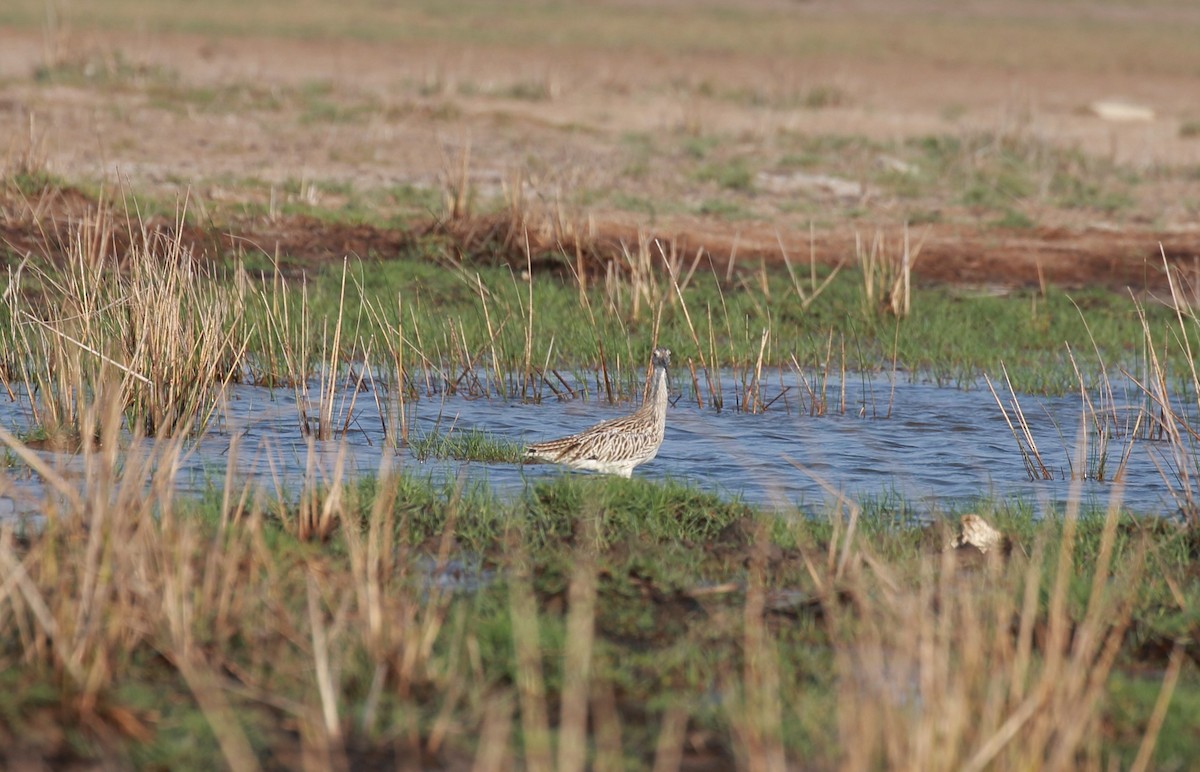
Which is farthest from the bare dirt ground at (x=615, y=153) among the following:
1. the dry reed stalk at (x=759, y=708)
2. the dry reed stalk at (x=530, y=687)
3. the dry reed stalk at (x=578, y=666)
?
the dry reed stalk at (x=530, y=687)

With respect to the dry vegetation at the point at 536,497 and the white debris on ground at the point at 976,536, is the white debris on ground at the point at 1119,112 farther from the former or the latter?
the white debris on ground at the point at 976,536

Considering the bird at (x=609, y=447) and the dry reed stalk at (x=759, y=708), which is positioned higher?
the dry reed stalk at (x=759, y=708)

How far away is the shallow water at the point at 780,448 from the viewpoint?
7477 mm

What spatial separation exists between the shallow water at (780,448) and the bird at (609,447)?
0.10 metres

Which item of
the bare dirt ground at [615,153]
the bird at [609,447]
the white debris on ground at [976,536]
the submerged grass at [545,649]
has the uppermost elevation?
the submerged grass at [545,649]

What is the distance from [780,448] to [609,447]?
1.34 metres

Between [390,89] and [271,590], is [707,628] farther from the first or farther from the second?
[390,89]

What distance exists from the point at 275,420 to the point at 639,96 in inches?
802

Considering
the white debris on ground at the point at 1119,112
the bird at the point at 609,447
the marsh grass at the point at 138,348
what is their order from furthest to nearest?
the white debris on ground at the point at 1119,112 < the bird at the point at 609,447 < the marsh grass at the point at 138,348

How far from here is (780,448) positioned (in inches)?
346

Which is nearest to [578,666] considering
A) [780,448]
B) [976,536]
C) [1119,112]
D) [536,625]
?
[536,625]

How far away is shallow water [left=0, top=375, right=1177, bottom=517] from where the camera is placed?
748 cm

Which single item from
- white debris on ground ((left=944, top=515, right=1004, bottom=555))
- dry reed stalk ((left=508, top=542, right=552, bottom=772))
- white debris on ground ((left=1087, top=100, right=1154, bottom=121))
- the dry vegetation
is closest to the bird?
the dry vegetation

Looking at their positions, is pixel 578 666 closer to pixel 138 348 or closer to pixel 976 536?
pixel 976 536
